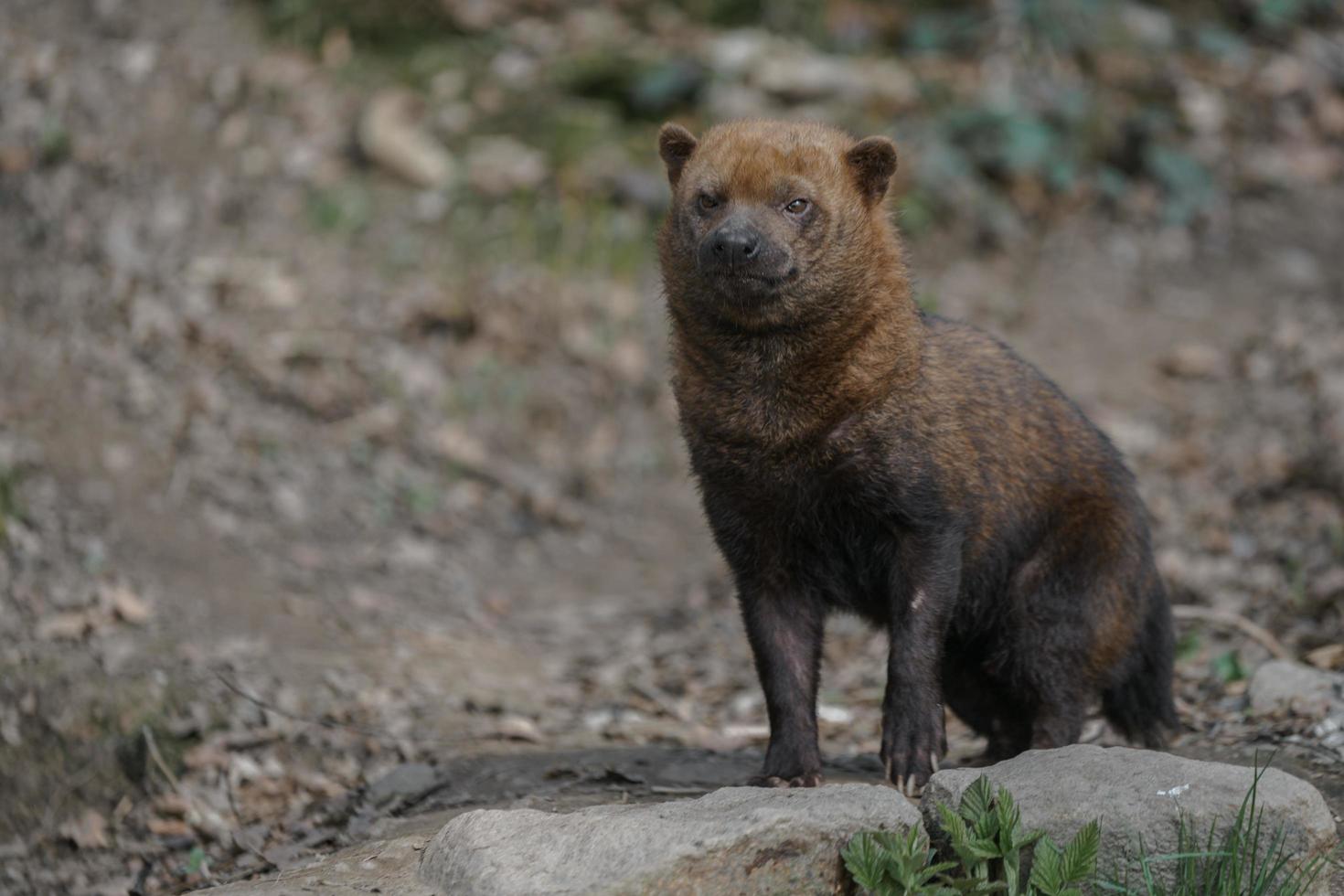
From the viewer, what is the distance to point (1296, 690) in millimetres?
5246

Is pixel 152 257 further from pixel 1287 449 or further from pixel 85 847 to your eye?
pixel 1287 449

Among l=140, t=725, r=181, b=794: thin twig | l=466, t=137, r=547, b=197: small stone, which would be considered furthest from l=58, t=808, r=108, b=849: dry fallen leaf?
l=466, t=137, r=547, b=197: small stone

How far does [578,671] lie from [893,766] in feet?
9.65

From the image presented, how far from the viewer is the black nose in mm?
4344

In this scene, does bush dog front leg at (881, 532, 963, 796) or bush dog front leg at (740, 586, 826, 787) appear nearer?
bush dog front leg at (881, 532, 963, 796)

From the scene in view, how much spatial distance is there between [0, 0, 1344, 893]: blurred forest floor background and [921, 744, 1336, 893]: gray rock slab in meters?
0.86

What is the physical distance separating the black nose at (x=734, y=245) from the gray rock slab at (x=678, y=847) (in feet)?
5.03

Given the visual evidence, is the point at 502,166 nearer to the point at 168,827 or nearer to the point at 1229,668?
the point at 168,827

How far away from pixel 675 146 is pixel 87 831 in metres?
3.15

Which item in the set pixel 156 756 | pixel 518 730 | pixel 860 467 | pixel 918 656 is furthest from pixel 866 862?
pixel 156 756

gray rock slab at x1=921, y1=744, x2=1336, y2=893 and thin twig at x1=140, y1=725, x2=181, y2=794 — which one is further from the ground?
gray rock slab at x1=921, y1=744, x2=1336, y2=893

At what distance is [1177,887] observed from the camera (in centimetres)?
363

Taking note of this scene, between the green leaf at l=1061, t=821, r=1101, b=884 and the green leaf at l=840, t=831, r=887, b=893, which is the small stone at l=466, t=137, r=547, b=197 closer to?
the green leaf at l=840, t=831, r=887, b=893

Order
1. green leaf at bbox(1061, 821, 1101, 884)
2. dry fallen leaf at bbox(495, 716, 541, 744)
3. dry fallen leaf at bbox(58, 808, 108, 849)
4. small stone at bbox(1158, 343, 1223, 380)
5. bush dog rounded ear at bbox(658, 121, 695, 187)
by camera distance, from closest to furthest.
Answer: green leaf at bbox(1061, 821, 1101, 884) → bush dog rounded ear at bbox(658, 121, 695, 187) → dry fallen leaf at bbox(58, 808, 108, 849) → dry fallen leaf at bbox(495, 716, 541, 744) → small stone at bbox(1158, 343, 1223, 380)
